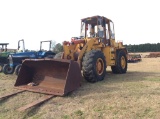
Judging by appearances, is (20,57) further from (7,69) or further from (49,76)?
(49,76)

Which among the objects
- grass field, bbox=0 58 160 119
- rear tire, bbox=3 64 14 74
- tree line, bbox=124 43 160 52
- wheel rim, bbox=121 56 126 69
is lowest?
grass field, bbox=0 58 160 119

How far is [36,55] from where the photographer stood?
1109cm

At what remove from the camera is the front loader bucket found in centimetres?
644

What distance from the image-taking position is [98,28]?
9.54 m

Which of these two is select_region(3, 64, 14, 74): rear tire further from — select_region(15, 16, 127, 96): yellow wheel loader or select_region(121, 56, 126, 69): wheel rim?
select_region(121, 56, 126, 69): wheel rim

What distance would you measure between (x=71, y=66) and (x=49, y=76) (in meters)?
1.13

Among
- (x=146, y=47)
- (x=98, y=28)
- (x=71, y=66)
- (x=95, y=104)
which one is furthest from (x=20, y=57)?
(x=146, y=47)

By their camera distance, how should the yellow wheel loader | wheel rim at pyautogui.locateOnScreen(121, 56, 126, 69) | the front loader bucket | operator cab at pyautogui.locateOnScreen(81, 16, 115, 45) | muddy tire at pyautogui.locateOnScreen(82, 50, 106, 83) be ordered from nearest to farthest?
the front loader bucket → the yellow wheel loader → muddy tire at pyautogui.locateOnScreen(82, 50, 106, 83) → operator cab at pyautogui.locateOnScreen(81, 16, 115, 45) → wheel rim at pyautogui.locateOnScreen(121, 56, 126, 69)

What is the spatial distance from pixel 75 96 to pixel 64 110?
2.65 ft

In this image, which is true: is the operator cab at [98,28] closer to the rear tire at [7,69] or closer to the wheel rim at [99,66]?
the wheel rim at [99,66]

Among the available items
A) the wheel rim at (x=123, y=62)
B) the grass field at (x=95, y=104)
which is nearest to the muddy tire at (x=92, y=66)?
the grass field at (x=95, y=104)

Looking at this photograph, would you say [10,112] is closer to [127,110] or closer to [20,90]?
[20,90]

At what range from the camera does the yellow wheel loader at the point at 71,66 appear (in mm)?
6590

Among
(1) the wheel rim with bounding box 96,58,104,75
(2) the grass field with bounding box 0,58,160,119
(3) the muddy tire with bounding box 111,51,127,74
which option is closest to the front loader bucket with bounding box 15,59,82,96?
(2) the grass field with bounding box 0,58,160,119
